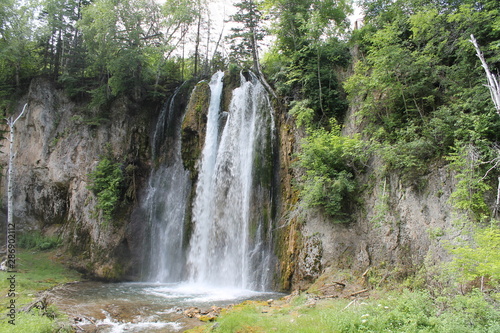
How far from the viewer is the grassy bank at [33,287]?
6.71m

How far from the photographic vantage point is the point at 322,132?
12.5 m

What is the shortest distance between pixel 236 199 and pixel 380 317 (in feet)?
30.0

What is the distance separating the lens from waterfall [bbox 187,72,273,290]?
1327 centimetres

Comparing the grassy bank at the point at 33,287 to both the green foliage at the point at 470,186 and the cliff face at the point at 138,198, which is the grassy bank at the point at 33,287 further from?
the green foliage at the point at 470,186

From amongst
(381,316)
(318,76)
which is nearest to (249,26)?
(318,76)

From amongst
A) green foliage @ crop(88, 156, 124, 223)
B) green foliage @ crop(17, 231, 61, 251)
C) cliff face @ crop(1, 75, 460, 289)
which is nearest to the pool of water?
cliff face @ crop(1, 75, 460, 289)

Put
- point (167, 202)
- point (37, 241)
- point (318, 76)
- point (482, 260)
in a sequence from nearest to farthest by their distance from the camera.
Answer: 1. point (482, 260)
2. point (318, 76)
3. point (167, 202)
4. point (37, 241)

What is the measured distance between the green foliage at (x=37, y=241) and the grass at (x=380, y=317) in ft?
46.2

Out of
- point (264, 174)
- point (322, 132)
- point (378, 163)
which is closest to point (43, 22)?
point (264, 174)

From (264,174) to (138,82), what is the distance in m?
10.5

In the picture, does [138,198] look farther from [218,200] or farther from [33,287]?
[33,287]

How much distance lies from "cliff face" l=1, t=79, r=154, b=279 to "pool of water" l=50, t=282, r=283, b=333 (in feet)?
13.5

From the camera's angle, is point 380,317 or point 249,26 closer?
point 380,317

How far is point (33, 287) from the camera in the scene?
1213cm
